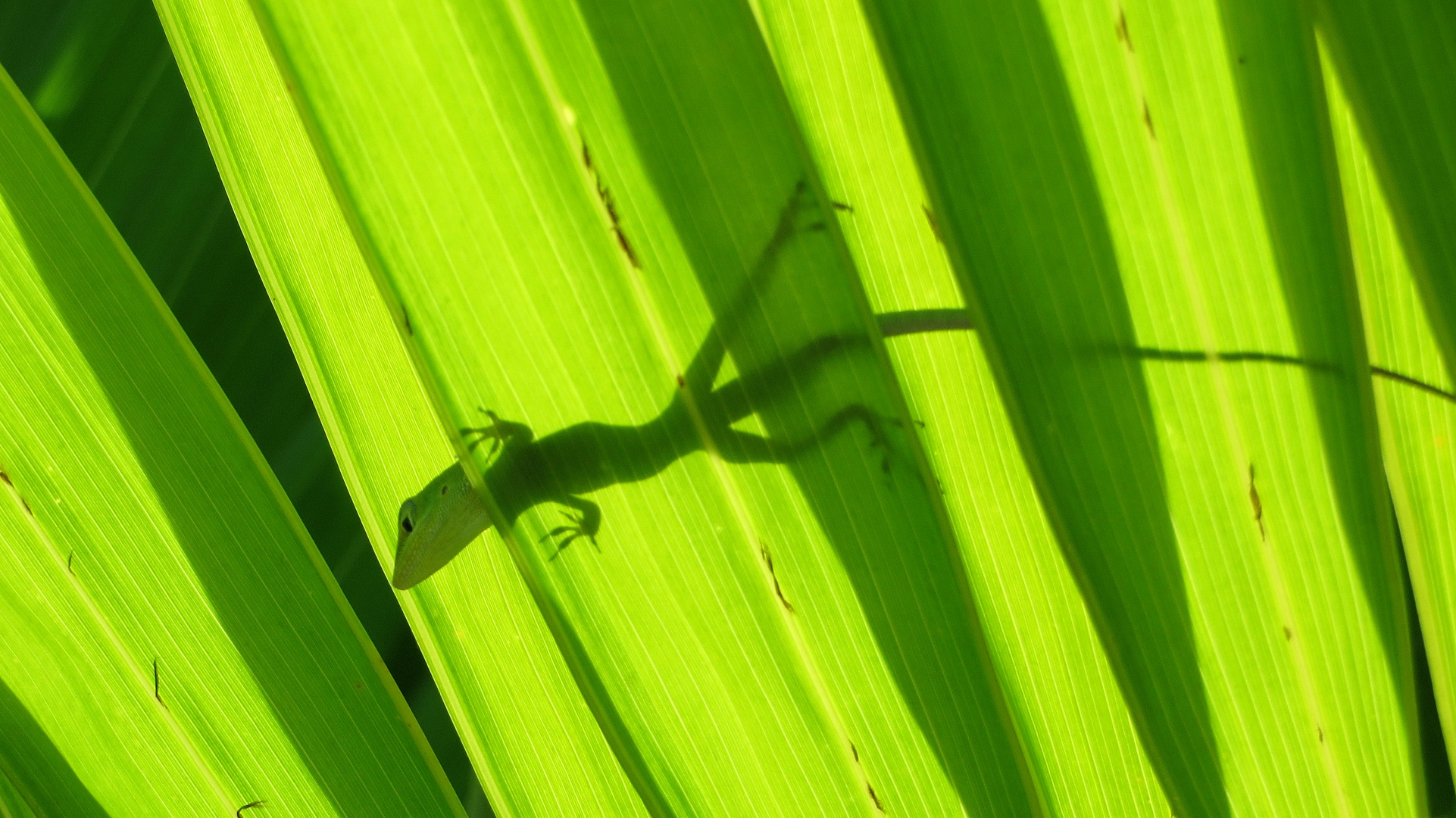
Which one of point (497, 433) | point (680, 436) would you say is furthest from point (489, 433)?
point (680, 436)

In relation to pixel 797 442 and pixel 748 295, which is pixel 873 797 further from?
pixel 748 295

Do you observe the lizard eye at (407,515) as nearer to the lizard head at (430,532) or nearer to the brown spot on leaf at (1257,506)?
the lizard head at (430,532)

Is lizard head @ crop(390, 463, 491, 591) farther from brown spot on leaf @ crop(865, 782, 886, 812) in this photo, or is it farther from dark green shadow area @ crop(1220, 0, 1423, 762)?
dark green shadow area @ crop(1220, 0, 1423, 762)

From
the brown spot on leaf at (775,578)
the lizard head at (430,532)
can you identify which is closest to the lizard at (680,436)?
the brown spot on leaf at (775,578)

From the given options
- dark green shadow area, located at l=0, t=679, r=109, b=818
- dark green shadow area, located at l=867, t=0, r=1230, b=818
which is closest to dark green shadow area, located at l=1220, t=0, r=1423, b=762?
dark green shadow area, located at l=867, t=0, r=1230, b=818

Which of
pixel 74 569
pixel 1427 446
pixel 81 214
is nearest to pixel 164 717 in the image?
pixel 74 569

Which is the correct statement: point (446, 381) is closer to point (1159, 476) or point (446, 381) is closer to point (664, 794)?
point (664, 794)

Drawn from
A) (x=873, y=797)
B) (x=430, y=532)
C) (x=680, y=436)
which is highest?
(x=680, y=436)
